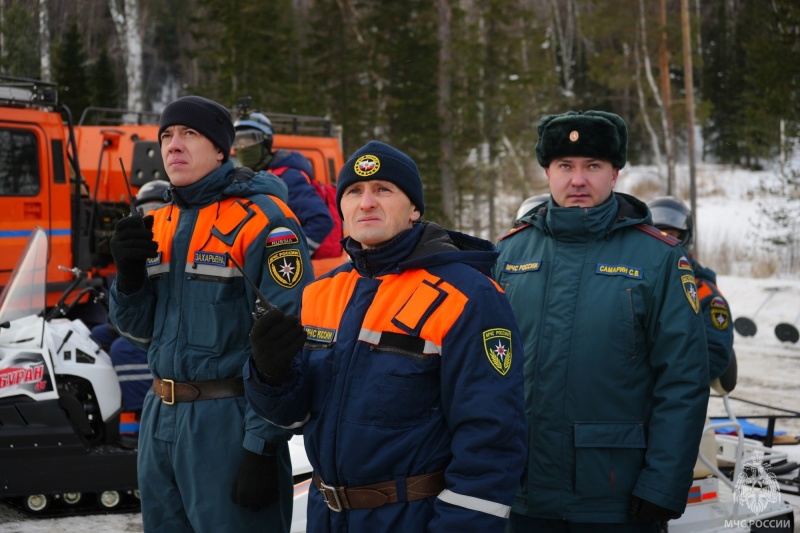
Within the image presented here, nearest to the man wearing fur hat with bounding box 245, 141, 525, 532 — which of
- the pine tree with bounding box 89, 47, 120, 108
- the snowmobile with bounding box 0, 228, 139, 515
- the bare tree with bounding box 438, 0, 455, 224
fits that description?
the snowmobile with bounding box 0, 228, 139, 515

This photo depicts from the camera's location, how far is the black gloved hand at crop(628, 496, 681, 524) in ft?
8.59

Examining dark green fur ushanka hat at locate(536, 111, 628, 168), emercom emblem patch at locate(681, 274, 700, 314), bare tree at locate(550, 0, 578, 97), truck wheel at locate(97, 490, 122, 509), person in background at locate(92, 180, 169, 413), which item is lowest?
truck wheel at locate(97, 490, 122, 509)

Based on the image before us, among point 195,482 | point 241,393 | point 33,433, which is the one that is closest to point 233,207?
point 241,393

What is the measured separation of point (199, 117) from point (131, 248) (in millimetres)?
567

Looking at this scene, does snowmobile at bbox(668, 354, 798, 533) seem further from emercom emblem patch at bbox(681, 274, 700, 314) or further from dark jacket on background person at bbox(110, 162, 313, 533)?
dark jacket on background person at bbox(110, 162, 313, 533)

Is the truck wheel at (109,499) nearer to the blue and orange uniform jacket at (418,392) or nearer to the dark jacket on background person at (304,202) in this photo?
the dark jacket on background person at (304,202)

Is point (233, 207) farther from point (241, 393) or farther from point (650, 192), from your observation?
point (650, 192)

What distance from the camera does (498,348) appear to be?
222 centimetres

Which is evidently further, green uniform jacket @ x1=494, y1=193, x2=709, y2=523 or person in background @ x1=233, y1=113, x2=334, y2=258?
person in background @ x1=233, y1=113, x2=334, y2=258

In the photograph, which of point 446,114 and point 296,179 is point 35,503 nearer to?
point 296,179

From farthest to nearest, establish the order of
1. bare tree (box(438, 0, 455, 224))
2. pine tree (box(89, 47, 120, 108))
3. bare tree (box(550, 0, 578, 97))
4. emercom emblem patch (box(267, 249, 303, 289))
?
bare tree (box(550, 0, 578, 97))
pine tree (box(89, 47, 120, 108))
bare tree (box(438, 0, 455, 224))
emercom emblem patch (box(267, 249, 303, 289))

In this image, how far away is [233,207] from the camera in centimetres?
329

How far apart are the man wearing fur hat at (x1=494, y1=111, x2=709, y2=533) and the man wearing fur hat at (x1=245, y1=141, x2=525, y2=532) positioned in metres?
0.56

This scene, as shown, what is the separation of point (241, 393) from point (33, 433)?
2.42 metres
